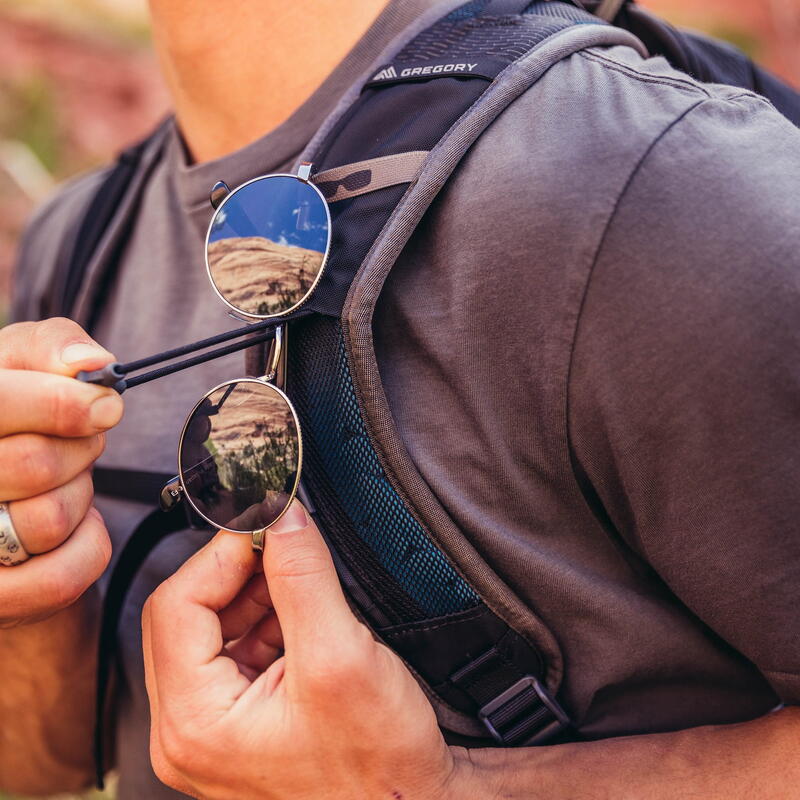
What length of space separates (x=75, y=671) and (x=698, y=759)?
3.32 feet

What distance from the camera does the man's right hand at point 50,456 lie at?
87 cm

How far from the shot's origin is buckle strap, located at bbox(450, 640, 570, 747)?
1.03 m

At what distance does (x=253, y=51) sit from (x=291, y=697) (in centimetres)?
95

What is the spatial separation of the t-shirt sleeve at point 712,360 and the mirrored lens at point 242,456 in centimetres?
34

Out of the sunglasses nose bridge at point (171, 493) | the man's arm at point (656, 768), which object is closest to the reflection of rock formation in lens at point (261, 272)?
the sunglasses nose bridge at point (171, 493)

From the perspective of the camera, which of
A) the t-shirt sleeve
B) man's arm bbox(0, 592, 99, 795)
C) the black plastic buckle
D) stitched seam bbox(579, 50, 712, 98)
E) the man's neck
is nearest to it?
the t-shirt sleeve

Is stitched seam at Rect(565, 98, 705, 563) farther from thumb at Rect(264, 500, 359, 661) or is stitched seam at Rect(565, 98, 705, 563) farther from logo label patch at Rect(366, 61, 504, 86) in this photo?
thumb at Rect(264, 500, 359, 661)

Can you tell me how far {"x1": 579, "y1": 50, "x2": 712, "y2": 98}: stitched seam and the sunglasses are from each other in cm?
38

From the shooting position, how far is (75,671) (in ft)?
4.61

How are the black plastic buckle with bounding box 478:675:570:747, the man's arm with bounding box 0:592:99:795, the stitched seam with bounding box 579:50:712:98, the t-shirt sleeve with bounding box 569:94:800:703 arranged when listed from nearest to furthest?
the t-shirt sleeve with bounding box 569:94:800:703, the stitched seam with bounding box 579:50:712:98, the black plastic buckle with bounding box 478:675:570:747, the man's arm with bounding box 0:592:99:795

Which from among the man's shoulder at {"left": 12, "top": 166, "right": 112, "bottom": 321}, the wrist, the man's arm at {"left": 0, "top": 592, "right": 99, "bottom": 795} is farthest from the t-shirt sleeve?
the man's shoulder at {"left": 12, "top": 166, "right": 112, "bottom": 321}

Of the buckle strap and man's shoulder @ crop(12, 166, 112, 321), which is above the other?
man's shoulder @ crop(12, 166, 112, 321)

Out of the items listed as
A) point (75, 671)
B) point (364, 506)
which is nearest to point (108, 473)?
point (75, 671)

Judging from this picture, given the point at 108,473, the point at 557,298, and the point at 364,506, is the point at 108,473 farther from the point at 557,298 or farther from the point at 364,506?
the point at 557,298
